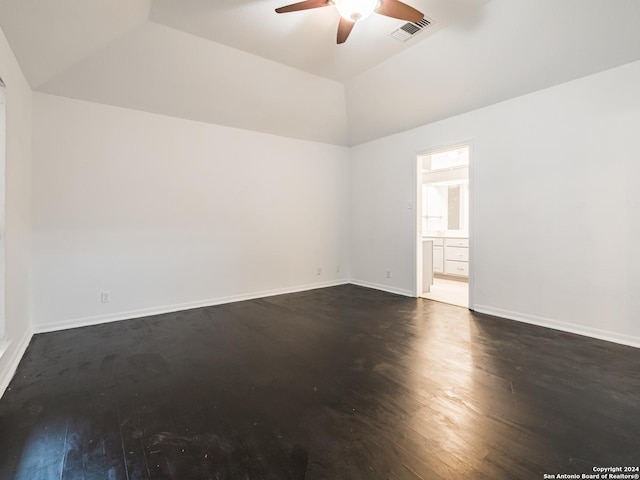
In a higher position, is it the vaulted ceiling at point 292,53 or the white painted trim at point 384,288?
the vaulted ceiling at point 292,53

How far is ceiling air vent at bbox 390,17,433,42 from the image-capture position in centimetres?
304

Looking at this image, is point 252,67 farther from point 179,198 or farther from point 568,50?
point 568,50

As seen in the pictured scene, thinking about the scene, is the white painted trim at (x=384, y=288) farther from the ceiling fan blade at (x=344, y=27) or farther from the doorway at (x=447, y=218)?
the ceiling fan blade at (x=344, y=27)

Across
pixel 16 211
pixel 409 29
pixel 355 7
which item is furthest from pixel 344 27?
pixel 16 211

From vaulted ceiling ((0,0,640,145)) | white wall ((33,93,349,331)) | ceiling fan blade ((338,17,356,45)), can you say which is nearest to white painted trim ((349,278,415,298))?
white wall ((33,93,349,331))

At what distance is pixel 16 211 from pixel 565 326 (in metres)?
5.39

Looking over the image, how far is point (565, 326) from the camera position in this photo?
327 cm

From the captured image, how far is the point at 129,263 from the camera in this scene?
382cm

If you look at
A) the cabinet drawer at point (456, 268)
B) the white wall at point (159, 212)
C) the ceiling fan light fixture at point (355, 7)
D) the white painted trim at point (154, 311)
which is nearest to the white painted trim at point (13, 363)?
the white painted trim at point (154, 311)

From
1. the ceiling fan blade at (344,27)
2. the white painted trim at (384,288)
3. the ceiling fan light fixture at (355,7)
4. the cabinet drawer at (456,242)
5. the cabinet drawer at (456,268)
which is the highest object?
the ceiling fan blade at (344,27)

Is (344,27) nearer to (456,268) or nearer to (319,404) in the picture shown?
(319,404)

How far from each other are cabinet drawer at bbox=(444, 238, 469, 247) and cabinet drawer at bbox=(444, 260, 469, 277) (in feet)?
1.22

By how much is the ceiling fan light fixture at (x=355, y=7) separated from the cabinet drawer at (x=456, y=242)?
5.29 meters

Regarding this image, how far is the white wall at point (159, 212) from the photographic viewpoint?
339cm
